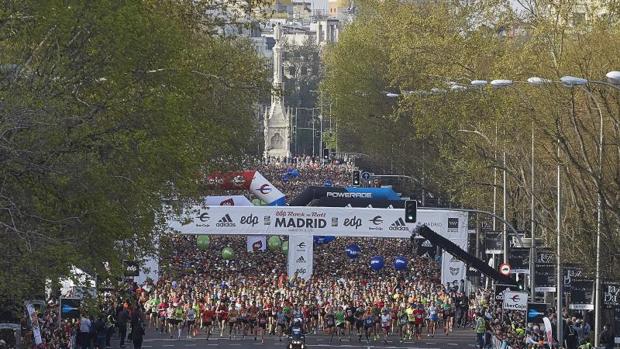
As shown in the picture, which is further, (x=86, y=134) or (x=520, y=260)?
(x=520, y=260)

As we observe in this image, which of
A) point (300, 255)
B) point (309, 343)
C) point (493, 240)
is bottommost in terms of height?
point (309, 343)

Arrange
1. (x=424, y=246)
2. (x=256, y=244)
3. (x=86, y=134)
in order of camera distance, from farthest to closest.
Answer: (x=256, y=244)
(x=424, y=246)
(x=86, y=134)

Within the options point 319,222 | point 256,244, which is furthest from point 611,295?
point 256,244

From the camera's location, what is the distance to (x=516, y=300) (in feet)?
152

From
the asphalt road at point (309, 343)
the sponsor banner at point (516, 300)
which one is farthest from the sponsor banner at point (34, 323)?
the sponsor banner at point (516, 300)

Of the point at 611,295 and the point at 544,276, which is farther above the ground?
the point at 544,276

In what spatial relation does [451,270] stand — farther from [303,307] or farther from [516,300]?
[516,300]

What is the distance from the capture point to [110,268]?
126ft

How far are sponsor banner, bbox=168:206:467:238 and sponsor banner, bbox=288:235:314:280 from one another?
0.24m

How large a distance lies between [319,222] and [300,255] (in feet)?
4.07

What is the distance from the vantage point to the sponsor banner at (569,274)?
152 ft

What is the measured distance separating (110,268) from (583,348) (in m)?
9.23

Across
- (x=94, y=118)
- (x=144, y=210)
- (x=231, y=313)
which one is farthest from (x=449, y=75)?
(x=94, y=118)

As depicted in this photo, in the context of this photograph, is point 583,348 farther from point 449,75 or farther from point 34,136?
point 449,75
